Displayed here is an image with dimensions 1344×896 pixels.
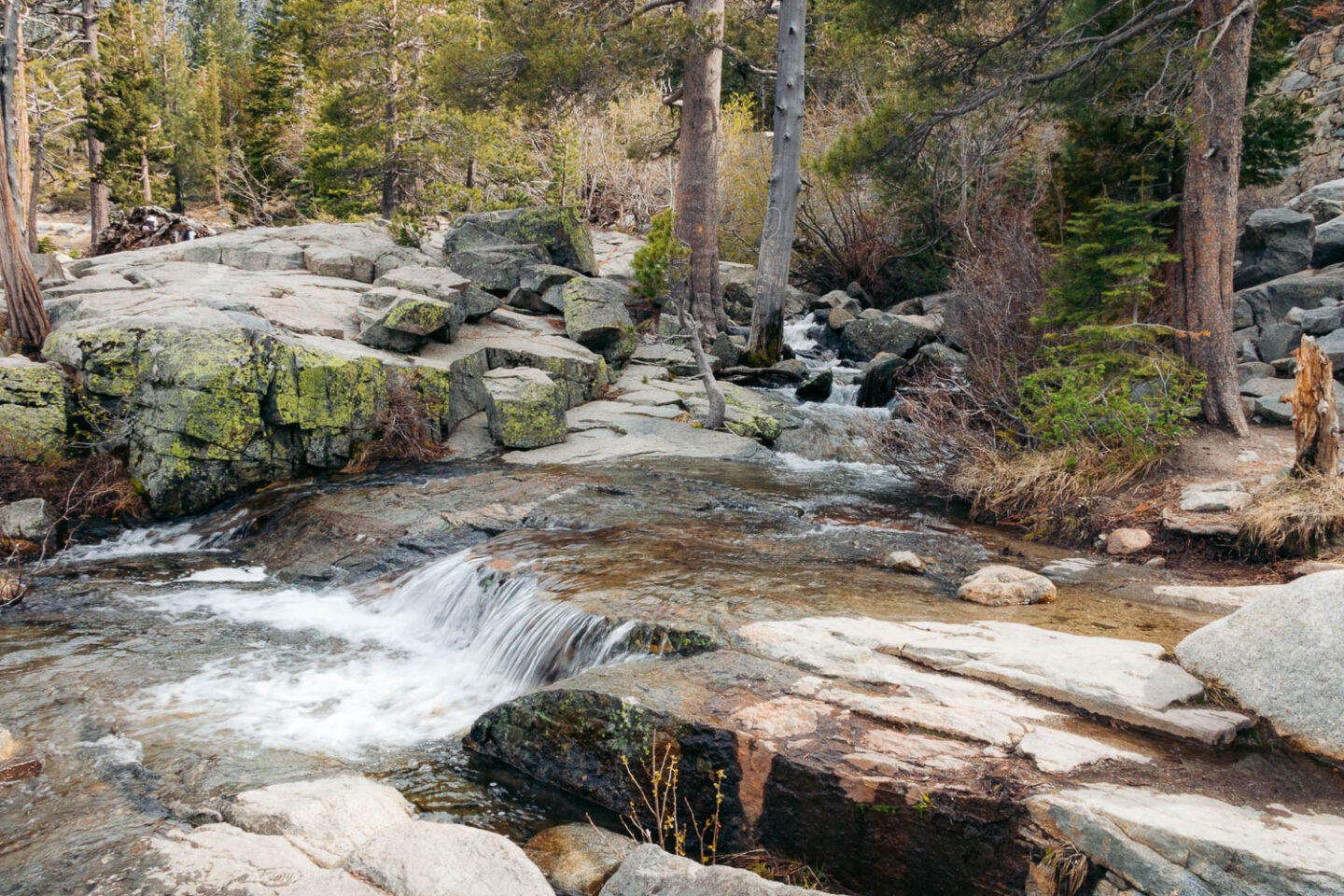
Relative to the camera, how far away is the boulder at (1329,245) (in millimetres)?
12727

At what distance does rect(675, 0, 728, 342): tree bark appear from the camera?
615 inches

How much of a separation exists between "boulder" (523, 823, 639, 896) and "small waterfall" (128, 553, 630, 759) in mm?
1244

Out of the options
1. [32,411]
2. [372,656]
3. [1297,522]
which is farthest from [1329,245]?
[32,411]

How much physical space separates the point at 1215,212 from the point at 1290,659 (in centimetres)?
628

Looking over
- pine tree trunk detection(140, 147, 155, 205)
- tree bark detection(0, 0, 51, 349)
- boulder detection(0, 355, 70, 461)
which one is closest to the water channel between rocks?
boulder detection(0, 355, 70, 461)

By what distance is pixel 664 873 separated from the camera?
3148 millimetres

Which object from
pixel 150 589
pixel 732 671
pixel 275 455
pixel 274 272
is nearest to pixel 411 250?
pixel 274 272

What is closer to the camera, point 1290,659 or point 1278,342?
point 1290,659

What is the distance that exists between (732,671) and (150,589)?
546 centimetres

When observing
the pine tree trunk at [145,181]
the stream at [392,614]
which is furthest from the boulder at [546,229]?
the pine tree trunk at [145,181]

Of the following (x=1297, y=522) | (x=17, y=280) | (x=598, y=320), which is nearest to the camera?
(x=1297, y=522)

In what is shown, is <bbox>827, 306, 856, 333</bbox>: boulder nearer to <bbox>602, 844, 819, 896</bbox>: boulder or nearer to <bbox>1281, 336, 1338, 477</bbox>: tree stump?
<bbox>1281, 336, 1338, 477</bbox>: tree stump

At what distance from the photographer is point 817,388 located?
537 inches

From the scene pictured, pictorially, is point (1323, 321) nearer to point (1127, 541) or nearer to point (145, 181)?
point (1127, 541)
